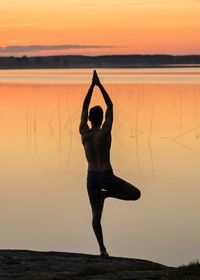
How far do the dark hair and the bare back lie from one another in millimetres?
108

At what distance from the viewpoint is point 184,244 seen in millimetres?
14477

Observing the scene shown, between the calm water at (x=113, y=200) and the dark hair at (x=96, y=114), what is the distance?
12.9 feet

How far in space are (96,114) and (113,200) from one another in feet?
28.8

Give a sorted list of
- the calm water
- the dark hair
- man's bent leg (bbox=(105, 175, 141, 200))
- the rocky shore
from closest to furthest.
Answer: the rocky shore
the dark hair
man's bent leg (bbox=(105, 175, 141, 200))
the calm water

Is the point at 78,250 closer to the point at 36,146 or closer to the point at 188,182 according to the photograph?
the point at 188,182

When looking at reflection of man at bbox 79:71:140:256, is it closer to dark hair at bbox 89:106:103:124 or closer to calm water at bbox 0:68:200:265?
dark hair at bbox 89:106:103:124

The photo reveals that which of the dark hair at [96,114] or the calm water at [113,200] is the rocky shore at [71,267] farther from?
the calm water at [113,200]

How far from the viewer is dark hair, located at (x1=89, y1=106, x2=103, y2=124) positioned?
9930 millimetres

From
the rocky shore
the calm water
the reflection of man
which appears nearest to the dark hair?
the reflection of man

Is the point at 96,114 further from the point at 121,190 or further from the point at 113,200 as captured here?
the point at 113,200

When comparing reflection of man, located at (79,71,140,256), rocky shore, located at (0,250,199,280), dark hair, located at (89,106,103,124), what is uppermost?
dark hair, located at (89,106,103,124)

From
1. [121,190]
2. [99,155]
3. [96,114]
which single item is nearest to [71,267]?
[121,190]

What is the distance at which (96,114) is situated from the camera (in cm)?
995

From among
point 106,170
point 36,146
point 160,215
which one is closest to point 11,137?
point 36,146
